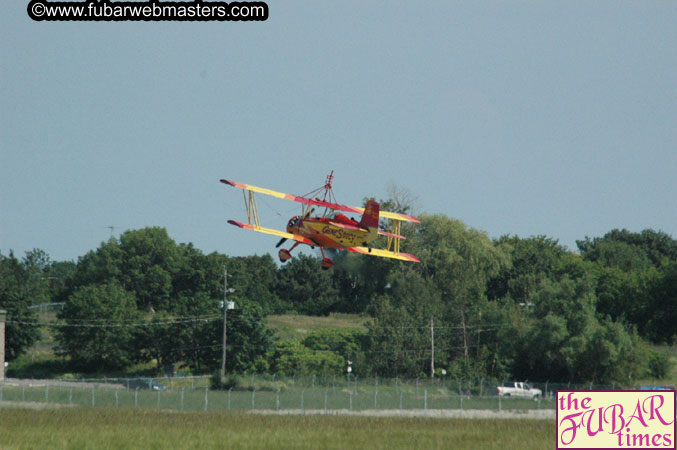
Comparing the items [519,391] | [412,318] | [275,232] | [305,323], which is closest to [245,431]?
[275,232]

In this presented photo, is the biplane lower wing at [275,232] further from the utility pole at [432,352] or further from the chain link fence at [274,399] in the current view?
the utility pole at [432,352]

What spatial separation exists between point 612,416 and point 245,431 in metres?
19.5

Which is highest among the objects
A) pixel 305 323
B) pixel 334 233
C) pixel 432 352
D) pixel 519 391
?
pixel 334 233

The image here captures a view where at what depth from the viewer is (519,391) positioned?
208 feet

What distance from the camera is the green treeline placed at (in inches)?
2881

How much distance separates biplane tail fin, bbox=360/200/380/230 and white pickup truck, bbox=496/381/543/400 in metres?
25.9

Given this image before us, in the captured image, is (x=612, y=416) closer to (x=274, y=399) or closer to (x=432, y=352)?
(x=274, y=399)

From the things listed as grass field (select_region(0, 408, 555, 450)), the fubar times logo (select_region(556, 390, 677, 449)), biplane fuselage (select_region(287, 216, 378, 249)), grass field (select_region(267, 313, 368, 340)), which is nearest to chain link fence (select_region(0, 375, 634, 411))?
grass field (select_region(0, 408, 555, 450))

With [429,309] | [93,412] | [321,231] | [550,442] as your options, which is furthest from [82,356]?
[550,442]

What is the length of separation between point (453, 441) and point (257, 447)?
27.9 ft

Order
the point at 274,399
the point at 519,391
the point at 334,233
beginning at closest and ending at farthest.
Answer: the point at 334,233
the point at 274,399
the point at 519,391

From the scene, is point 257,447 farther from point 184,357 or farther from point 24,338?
point 24,338

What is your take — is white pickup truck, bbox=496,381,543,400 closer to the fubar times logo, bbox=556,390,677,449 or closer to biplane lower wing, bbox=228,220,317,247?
biplane lower wing, bbox=228,220,317,247

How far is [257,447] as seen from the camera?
35.9m
